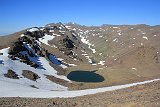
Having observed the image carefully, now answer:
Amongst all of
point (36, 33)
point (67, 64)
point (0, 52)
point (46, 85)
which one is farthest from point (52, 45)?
point (46, 85)

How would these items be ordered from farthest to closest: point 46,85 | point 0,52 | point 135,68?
point 135,68 → point 0,52 → point 46,85

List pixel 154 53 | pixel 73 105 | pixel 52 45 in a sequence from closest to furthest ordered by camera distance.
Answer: pixel 73 105, pixel 154 53, pixel 52 45

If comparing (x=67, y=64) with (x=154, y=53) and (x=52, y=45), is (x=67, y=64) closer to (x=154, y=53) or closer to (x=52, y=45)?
(x=52, y=45)

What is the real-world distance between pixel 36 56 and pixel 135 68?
5865 cm

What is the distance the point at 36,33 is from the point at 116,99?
167 m

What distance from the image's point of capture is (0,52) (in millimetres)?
98375

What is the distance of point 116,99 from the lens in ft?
113

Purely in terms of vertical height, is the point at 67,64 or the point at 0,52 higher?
the point at 0,52

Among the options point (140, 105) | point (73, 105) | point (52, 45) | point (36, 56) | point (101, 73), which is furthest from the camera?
point (52, 45)

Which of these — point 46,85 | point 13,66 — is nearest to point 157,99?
point 46,85

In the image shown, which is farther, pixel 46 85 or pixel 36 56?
pixel 36 56

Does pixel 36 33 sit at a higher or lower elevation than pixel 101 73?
higher

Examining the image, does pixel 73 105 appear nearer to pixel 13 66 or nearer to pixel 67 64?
pixel 13 66

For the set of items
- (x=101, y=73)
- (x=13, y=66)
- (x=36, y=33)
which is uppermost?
(x=36, y=33)
